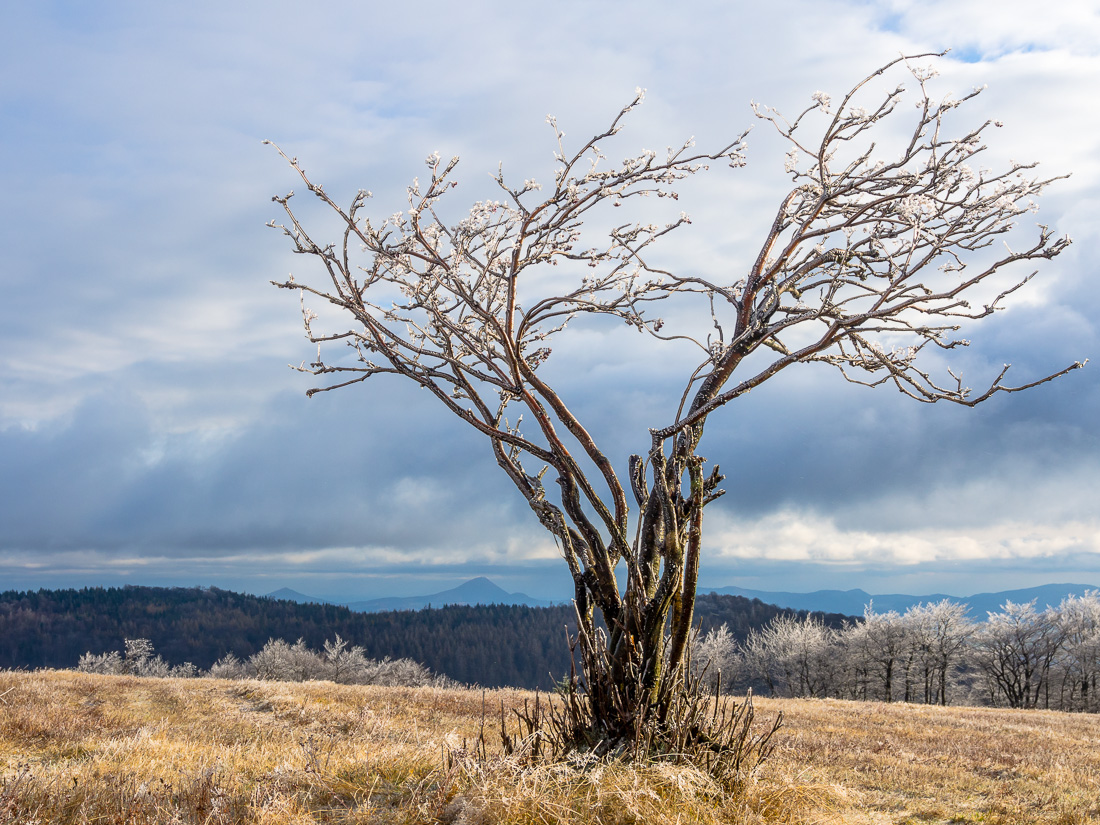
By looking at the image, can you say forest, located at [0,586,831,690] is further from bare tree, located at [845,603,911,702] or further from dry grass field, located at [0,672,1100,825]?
dry grass field, located at [0,672,1100,825]

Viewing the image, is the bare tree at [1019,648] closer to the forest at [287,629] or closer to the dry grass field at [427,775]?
the dry grass field at [427,775]

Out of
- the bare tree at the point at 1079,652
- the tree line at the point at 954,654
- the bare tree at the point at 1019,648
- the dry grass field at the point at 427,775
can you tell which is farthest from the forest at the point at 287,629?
the dry grass field at the point at 427,775

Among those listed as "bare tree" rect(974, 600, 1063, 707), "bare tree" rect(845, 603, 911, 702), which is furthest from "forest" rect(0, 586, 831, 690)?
"bare tree" rect(974, 600, 1063, 707)

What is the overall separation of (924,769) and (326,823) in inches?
328

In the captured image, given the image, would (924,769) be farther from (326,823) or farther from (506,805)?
(326,823)

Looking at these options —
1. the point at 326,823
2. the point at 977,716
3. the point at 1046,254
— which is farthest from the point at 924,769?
the point at 977,716

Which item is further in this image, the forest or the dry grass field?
the forest

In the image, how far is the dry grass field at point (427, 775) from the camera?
4.68 m

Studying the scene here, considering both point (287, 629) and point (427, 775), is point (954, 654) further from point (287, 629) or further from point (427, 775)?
point (287, 629)

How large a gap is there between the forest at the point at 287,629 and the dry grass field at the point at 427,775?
289 feet

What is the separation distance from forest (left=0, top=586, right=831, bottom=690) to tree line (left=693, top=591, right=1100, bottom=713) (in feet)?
143

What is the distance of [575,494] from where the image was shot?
5945mm

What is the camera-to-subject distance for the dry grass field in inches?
184

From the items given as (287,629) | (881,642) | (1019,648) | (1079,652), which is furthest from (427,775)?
(287,629)
